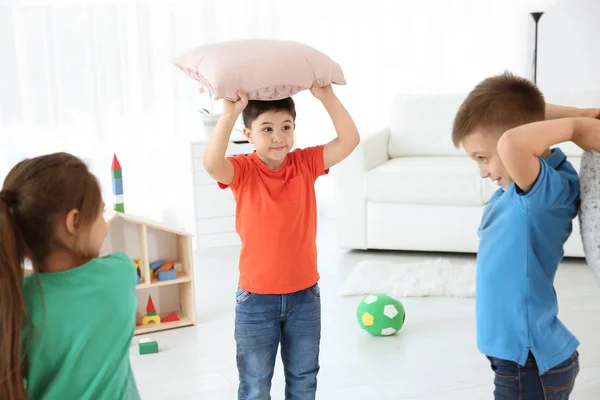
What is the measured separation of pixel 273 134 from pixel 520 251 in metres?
0.68

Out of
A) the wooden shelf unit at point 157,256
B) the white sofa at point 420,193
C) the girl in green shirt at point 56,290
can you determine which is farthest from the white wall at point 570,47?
the girl in green shirt at point 56,290

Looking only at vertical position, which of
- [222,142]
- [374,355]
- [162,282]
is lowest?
[374,355]

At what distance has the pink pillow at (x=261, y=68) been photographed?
5.78ft

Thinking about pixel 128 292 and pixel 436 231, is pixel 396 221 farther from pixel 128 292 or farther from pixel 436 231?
pixel 128 292

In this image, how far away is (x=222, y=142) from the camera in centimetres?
174

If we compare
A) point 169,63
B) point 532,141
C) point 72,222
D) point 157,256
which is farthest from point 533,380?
point 169,63

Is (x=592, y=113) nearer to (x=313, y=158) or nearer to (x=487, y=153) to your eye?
(x=487, y=153)

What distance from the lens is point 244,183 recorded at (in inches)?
72.1

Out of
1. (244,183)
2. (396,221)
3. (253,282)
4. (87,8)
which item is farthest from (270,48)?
(87,8)

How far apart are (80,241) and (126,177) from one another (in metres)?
3.57

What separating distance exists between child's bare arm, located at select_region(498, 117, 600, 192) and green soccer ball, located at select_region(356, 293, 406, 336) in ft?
5.02

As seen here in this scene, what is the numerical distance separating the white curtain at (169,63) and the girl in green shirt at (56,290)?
10.9 feet

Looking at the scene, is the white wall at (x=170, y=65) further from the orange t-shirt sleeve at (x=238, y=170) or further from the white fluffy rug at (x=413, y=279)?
the orange t-shirt sleeve at (x=238, y=170)

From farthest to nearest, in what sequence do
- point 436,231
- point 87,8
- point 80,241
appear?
point 87,8 < point 436,231 < point 80,241
